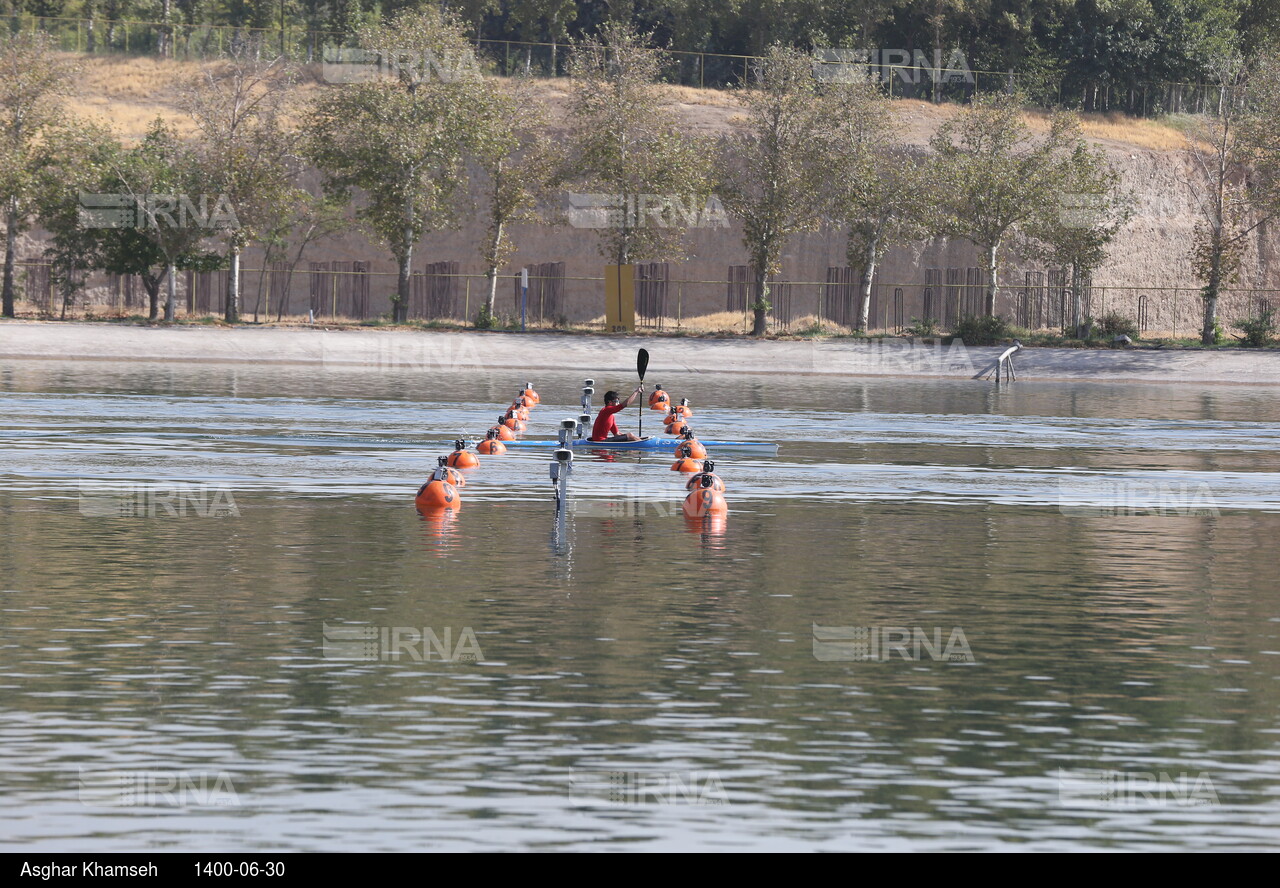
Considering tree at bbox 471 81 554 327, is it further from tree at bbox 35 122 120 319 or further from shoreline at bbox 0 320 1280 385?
tree at bbox 35 122 120 319

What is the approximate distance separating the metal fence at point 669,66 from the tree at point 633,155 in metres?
27.9

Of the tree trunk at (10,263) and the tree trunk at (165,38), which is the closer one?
the tree trunk at (10,263)

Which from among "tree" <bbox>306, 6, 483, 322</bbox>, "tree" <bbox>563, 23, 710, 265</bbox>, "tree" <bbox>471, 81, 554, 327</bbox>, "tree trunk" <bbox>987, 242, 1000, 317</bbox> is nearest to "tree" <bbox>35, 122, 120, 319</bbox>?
"tree" <bbox>306, 6, 483, 322</bbox>

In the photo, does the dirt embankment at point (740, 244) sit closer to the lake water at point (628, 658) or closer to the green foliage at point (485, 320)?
the green foliage at point (485, 320)

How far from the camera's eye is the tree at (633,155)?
8269 cm

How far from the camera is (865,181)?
83500 millimetres

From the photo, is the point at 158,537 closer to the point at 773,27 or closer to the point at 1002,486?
the point at 1002,486

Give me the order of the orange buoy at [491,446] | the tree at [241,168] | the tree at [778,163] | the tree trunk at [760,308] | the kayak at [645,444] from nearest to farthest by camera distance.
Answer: the kayak at [645,444], the orange buoy at [491,446], the tree at [241,168], the tree at [778,163], the tree trunk at [760,308]

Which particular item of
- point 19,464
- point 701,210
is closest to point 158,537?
point 19,464

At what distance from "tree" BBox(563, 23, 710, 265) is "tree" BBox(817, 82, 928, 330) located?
19.5ft

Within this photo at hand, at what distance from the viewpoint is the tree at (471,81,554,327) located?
82.4 metres

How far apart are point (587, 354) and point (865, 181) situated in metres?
17.3

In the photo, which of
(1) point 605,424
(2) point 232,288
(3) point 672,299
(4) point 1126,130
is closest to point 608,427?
(1) point 605,424

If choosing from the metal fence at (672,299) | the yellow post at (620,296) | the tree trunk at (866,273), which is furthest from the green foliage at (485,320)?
the tree trunk at (866,273)
